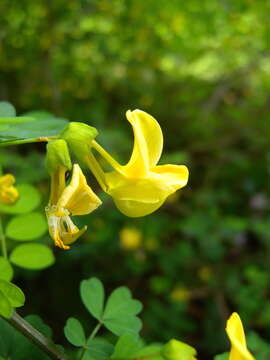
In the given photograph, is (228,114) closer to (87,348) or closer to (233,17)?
(233,17)

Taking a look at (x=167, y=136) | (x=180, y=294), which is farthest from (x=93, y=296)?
(x=167, y=136)

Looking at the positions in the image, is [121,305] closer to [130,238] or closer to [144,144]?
[144,144]

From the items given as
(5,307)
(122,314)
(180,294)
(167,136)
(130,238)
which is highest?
(5,307)

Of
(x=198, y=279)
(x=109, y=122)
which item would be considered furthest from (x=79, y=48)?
(x=198, y=279)

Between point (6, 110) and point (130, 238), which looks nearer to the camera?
point (6, 110)

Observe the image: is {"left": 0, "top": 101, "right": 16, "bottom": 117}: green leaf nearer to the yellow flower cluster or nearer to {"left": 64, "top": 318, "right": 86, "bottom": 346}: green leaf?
the yellow flower cluster

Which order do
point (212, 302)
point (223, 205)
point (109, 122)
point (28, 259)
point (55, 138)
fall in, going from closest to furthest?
point (55, 138), point (28, 259), point (212, 302), point (223, 205), point (109, 122)

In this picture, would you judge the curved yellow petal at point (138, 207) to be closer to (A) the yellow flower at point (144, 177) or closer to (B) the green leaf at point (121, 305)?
(A) the yellow flower at point (144, 177)
